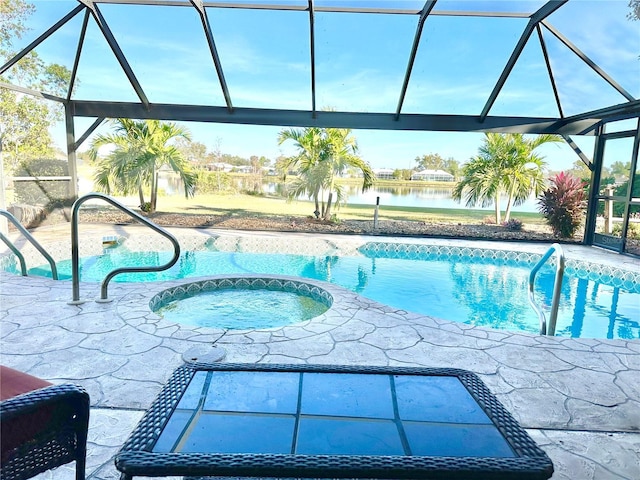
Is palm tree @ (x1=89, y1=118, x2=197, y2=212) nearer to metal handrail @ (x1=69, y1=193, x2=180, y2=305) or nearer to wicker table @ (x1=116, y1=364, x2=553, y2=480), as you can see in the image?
metal handrail @ (x1=69, y1=193, x2=180, y2=305)

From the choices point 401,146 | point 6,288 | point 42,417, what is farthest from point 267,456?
point 401,146

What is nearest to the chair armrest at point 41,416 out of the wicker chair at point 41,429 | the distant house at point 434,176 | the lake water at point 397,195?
the wicker chair at point 41,429

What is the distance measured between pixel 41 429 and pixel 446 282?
6730mm

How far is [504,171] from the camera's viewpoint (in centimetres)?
1021

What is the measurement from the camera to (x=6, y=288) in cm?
449

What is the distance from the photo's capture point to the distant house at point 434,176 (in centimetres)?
1393

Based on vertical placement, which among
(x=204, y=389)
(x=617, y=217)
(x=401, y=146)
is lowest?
(x=204, y=389)

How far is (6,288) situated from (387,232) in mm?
7873

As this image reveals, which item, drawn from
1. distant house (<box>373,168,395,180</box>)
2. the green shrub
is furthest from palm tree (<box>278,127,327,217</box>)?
the green shrub

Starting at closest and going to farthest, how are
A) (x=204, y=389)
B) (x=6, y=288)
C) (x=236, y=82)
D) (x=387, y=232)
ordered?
(x=204, y=389), (x=6, y=288), (x=236, y=82), (x=387, y=232)

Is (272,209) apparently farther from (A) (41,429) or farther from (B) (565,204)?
(A) (41,429)

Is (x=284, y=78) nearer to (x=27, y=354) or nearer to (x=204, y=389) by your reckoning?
Answer: (x=27, y=354)

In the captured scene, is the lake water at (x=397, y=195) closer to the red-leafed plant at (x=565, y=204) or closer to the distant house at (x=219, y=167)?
the red-leafed plant at (x=565, y=204)

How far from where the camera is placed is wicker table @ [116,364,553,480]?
127cm
